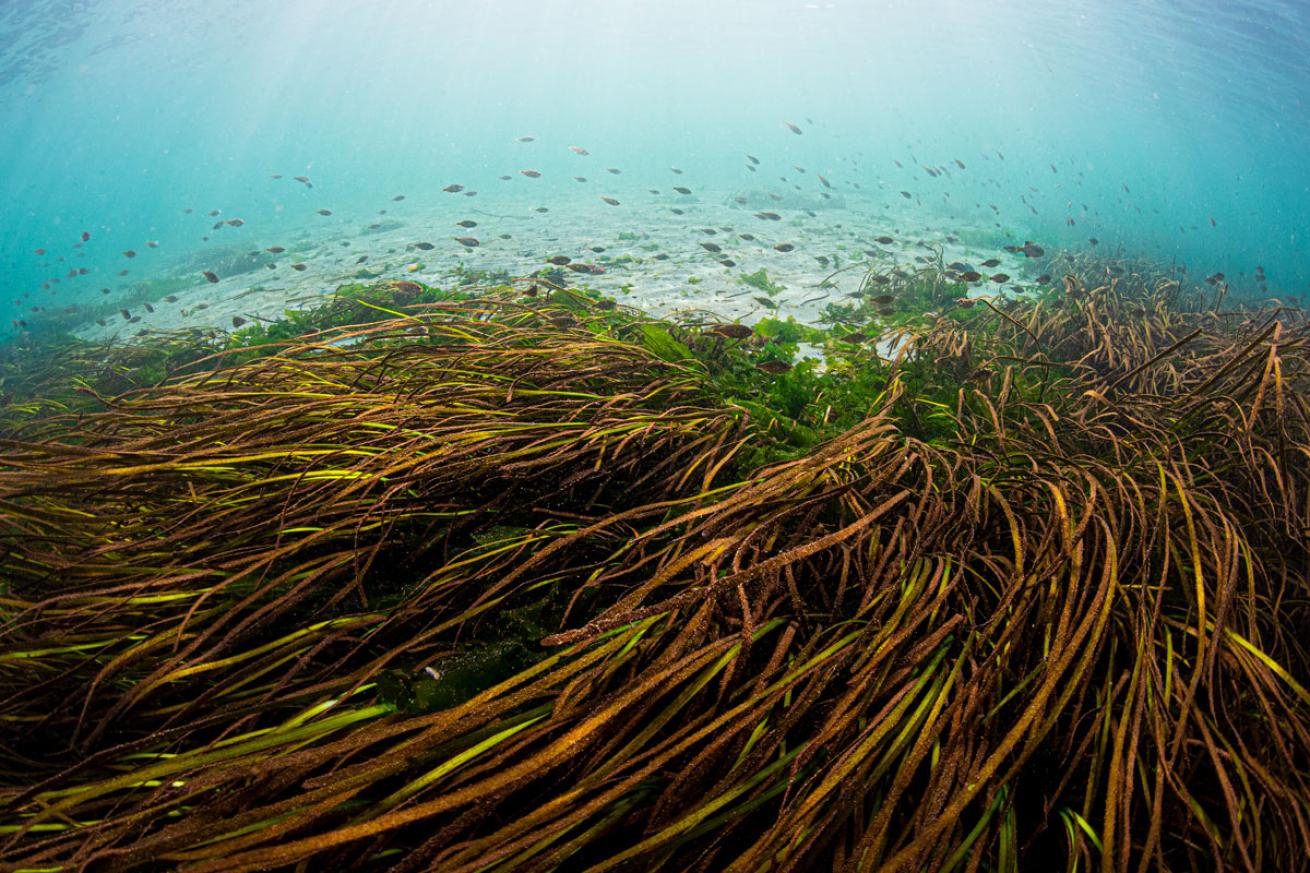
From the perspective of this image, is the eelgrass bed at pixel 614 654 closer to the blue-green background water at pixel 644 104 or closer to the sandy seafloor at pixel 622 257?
the sandy seafloor at pixel 622 257

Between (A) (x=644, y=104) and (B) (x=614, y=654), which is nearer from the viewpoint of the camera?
(B) (x=614, y=654)

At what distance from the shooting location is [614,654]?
111 centimetres

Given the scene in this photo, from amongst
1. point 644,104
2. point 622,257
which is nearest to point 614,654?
point 622,257

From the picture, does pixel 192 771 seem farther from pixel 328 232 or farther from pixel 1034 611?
pixel 328 232

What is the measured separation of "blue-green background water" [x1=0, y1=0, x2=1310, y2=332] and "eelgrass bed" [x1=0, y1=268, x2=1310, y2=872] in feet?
57.0

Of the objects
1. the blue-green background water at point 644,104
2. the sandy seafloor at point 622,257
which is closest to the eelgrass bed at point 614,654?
the sandy seafloor at point 622,257

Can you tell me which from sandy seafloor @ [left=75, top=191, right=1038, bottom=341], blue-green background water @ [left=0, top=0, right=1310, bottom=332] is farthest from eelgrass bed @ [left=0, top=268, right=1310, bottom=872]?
blue-green background water @ [left=0, top=0, right=1310, bottom=332]

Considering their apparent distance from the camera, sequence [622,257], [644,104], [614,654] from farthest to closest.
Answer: [644,104], [622,257], [614,654]

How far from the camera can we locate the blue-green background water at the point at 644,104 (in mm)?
31234

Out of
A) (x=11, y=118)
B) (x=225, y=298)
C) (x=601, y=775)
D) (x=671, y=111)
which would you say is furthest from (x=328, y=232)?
(x=671, y=111)

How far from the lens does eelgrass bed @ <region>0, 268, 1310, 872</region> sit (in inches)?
36.1

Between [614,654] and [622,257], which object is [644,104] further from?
[614,654]

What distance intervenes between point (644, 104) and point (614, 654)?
15226 cm

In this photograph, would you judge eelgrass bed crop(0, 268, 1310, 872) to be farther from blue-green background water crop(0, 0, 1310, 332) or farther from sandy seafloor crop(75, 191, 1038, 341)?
blue-green background water crop(0, 0, 1310, 332)
